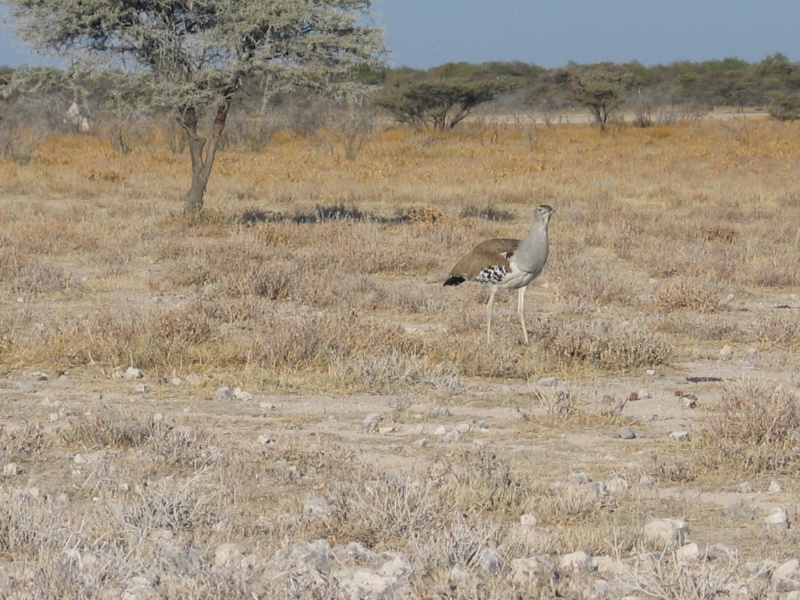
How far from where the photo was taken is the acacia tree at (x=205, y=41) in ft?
52.4

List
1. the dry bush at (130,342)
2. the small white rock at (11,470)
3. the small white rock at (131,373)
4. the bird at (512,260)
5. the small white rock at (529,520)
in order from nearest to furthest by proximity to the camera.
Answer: the small white rock at (529,520) → the small white rock at (11,470) → the small white rock at (131,373) → the dry bush at (130,342) → the bird at (512,260)

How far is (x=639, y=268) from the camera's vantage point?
44.1ft

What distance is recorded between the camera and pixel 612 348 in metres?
8.08

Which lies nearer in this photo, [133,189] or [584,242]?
[584,242]

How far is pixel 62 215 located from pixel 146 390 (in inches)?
416

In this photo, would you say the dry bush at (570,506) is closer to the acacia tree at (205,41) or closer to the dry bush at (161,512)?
the dry bush at (161,512)

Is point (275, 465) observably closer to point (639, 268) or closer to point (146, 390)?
point (146, 390)

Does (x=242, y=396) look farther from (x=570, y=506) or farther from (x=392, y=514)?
(x=570, y=506)

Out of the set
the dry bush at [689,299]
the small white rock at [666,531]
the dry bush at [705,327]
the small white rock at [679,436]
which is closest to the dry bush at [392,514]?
the small white rock at [666,531]

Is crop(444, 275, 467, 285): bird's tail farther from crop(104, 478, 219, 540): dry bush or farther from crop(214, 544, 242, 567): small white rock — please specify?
crop(214, 544, 242, 567): small white rock

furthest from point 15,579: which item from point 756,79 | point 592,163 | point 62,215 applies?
point 756,79

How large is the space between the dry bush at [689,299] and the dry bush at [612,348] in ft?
7.33

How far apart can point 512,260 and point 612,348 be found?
1.01 m

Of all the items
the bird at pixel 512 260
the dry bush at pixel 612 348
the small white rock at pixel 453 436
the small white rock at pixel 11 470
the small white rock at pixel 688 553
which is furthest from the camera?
the bird at pixel 512 260
